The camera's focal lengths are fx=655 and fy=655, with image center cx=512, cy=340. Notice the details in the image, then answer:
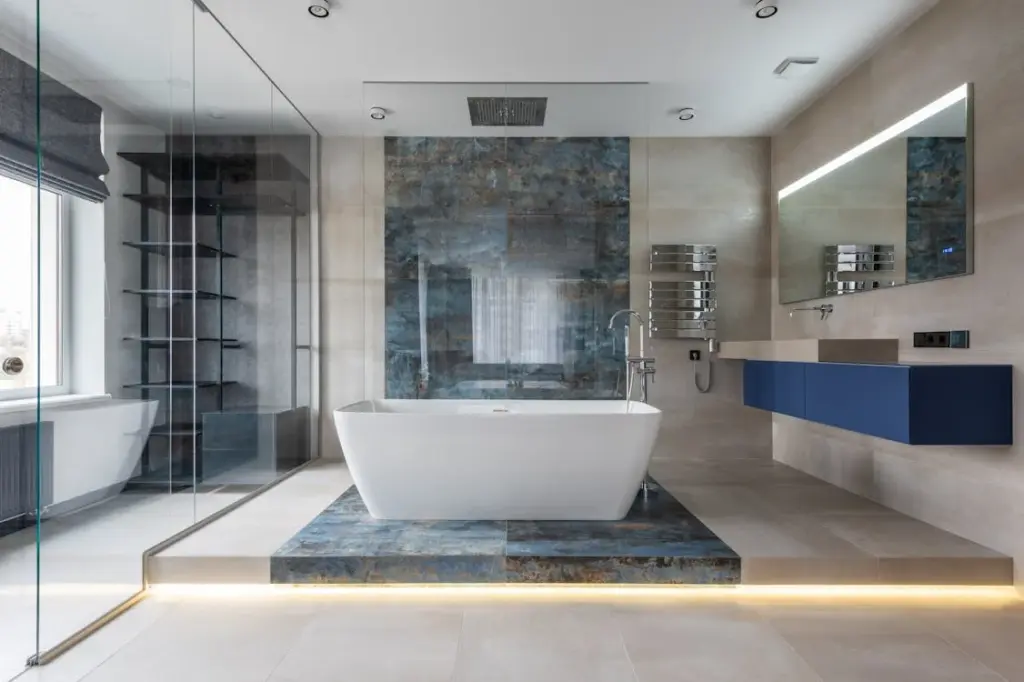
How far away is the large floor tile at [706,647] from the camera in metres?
2.12

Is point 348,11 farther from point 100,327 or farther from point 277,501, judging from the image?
point 277,501

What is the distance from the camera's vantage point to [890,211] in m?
3.67

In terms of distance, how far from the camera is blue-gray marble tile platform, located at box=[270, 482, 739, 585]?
283 cm

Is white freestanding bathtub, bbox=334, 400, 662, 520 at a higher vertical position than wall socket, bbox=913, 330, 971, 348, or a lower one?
lower

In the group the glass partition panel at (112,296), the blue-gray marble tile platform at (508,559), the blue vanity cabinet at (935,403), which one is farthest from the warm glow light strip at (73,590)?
the blue vanity cabinet at (935,403)

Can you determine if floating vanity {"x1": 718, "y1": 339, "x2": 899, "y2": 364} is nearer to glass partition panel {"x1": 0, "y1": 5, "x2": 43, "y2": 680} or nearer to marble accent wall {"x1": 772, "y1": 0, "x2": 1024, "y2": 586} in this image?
marble accent wall {"x1": 772, "y1": 0, "x2": 1024, "y2": 586}

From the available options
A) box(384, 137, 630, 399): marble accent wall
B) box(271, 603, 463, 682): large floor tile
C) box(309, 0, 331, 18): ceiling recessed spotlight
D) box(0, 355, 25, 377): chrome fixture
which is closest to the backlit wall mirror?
box(384, 137, 630, 399): marble accent wall

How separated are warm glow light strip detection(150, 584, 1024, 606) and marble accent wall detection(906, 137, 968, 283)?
1457 mm

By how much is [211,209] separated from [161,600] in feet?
6.85

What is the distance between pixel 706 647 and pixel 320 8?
3327 millimetres

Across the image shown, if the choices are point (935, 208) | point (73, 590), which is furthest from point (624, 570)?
point (935, 208)

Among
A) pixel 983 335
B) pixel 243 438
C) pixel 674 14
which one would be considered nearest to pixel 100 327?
pixel 243 438

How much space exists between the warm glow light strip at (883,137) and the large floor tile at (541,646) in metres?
2.90

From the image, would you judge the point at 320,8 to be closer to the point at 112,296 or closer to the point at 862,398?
the point at 112,296
